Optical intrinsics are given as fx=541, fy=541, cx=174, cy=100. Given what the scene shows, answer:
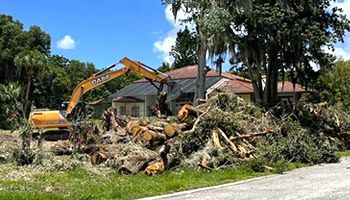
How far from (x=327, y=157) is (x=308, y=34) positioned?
7404 mm

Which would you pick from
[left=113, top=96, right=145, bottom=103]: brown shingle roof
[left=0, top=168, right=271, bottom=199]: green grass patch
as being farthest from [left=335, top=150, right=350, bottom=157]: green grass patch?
[left=113, top=96, right=145, bottom=103]: brown shingle roof

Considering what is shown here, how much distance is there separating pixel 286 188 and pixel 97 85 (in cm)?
1651

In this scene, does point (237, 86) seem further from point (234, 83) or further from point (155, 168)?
point (155, 168)

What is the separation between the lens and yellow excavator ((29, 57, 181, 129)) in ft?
81.6

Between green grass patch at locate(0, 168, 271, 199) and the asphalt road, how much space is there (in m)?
0.61

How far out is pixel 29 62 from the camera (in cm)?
5669

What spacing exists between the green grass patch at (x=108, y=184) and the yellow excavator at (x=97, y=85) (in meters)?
8.96

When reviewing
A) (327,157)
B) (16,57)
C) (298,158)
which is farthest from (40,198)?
(16,57)

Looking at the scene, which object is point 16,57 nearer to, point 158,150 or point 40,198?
point 158,150

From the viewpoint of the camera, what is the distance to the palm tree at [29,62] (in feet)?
185

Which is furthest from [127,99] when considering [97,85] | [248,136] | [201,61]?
[248,136]

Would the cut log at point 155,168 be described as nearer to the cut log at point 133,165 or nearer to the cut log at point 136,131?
the cut log at point 133,165

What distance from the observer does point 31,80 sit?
60.8 m

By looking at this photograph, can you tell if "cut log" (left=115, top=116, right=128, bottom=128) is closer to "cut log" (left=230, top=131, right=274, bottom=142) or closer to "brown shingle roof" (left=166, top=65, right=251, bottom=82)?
"cut log" (left=230, top=131, right=274, bottom=142)
